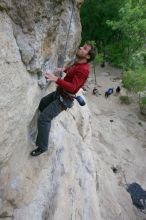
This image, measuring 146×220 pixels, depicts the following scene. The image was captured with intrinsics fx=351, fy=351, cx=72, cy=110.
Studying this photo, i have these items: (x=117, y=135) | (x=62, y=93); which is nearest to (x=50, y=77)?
(x=62, y=93)

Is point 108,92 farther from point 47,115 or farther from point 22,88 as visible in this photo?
point 22,88

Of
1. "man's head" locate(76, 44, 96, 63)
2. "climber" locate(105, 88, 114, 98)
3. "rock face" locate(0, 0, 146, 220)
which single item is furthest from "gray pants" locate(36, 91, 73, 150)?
"climber" locate(105, 88, 114, 98)

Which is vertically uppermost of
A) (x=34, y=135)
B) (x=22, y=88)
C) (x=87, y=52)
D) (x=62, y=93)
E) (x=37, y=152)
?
(x=87, y=52)

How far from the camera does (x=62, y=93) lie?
7.32 metres

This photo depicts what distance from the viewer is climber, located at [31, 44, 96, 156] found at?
6879 mm

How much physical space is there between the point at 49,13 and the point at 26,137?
8.47ft

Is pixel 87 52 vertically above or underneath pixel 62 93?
above

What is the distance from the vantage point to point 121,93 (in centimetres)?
2477

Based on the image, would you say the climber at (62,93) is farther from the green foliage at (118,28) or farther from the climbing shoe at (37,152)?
the green foliage at (118,28)

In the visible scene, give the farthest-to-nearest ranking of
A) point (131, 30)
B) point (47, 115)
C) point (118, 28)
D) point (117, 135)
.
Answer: point (118, 28) < point (131, 30) < point (117, 135) < point (47, 115)

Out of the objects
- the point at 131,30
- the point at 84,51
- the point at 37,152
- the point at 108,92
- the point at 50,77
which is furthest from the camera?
the point at 131,30

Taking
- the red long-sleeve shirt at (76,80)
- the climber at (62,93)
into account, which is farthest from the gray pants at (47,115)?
the red long-sleeve shirt at (76,80)

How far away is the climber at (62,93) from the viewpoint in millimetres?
6879

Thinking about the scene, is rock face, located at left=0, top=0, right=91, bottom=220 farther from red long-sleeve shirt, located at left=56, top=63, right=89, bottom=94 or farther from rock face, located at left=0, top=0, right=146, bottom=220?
red long-sleeve shirt, located at left=56, top=63, right=89, bottom=94
